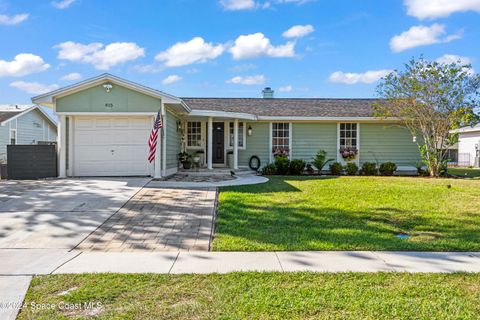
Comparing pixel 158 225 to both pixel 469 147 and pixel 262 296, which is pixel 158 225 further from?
pixel 469 147

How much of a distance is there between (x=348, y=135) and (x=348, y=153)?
96 centimetres

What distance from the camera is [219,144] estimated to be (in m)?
15.8

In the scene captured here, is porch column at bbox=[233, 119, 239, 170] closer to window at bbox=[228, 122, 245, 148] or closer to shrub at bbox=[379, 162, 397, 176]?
window at bbox=[228, 122, 245, 148]

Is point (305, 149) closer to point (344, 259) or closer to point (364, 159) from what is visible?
point (364, 159)

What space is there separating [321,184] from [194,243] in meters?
6.72

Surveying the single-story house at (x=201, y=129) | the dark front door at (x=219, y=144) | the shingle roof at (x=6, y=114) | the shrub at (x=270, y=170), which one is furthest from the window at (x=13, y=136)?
the shrub at (x=270, y=170)

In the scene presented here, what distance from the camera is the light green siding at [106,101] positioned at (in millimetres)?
11727

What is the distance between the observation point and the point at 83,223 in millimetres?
6141

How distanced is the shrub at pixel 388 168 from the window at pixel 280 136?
162 inches

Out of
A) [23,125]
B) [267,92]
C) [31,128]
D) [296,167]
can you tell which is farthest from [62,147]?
[31,128]

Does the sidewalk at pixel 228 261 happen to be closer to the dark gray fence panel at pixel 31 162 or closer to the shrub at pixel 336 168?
the dark gray fence panel at pixel 31 162

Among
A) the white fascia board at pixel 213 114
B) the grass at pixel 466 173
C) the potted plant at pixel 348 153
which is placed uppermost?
the white fascia board at pixel 213 114

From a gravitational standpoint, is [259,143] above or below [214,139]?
below

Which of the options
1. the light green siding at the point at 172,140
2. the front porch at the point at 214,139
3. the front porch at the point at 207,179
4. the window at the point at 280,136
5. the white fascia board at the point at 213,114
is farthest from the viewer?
the window at the point at 280,136
